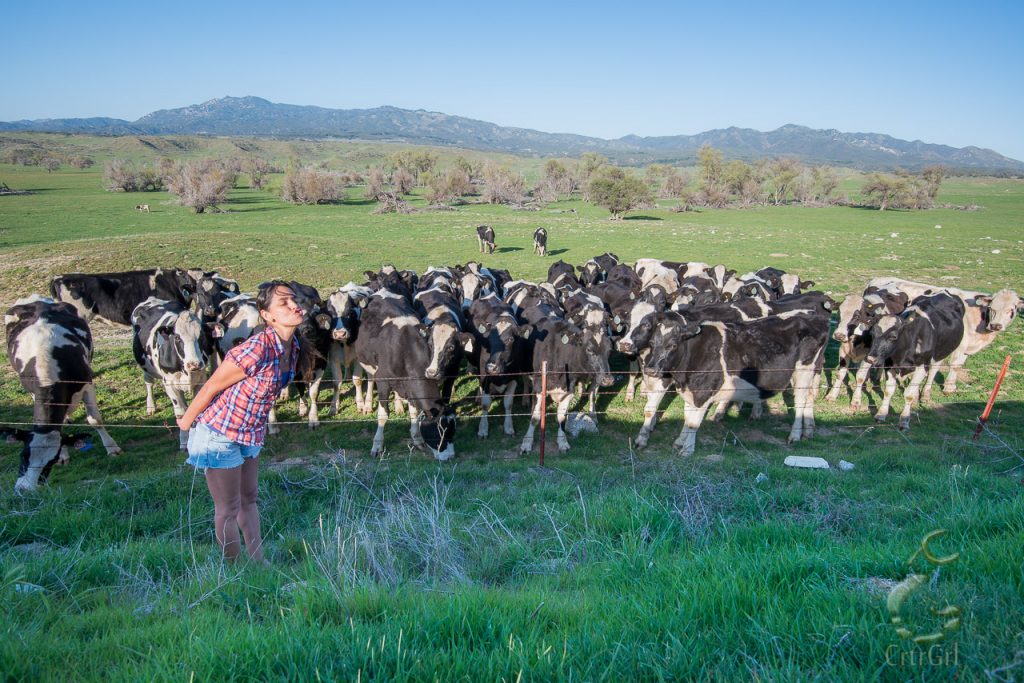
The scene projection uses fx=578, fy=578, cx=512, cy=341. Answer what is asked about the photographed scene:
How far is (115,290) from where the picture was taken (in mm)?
15164

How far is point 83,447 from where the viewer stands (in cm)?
798

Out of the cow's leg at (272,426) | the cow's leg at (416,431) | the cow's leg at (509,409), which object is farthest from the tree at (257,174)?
the cow's leg at (416,431)

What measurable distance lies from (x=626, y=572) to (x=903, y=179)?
298 feet

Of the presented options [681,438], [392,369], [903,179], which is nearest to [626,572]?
[681,438]

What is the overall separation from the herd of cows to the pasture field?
0.57 meters

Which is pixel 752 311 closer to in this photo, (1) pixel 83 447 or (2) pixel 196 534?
(2) pixel 196 534

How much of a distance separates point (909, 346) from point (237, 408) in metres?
10.8

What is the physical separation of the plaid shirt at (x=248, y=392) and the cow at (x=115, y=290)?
11782mm

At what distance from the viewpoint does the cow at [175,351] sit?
8773 mm

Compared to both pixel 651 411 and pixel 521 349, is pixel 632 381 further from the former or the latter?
pixel 521 349

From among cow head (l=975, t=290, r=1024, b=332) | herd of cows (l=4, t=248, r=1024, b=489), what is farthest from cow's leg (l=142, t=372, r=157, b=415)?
cow head (l=975, t=290, r=1024, b=332)

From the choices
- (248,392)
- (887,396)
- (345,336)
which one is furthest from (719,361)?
(248,392)

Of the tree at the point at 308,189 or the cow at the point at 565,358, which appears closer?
the cow at the point at 565,358

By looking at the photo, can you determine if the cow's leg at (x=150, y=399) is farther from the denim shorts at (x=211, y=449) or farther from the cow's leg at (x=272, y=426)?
the denim shorts at (x=211, y=449)
